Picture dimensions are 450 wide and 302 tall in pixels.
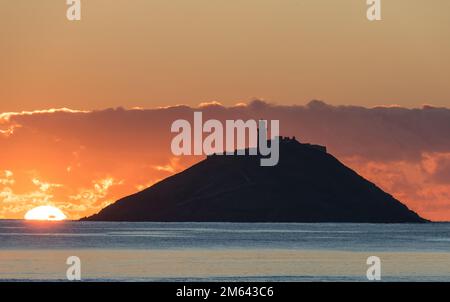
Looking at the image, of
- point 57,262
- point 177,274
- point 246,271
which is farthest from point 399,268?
point 57,262

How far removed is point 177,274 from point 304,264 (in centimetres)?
1701
